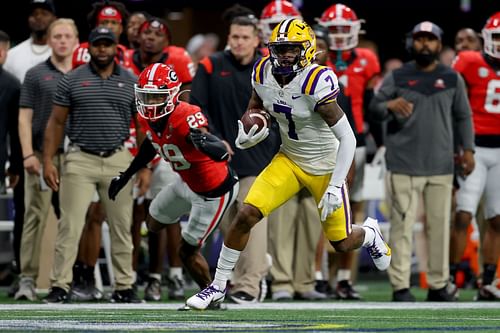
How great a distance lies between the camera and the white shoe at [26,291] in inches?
412

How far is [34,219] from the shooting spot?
10.9 meters

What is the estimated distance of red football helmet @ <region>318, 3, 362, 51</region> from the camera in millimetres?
11867

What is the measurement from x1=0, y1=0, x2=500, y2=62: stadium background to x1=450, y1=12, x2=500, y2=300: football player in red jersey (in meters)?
4.21

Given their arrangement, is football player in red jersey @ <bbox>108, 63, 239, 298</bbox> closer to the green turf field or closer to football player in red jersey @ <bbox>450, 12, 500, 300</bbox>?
the green turf field

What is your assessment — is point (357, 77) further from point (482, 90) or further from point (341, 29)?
point (482, 90)

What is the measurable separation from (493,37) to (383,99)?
104 cm

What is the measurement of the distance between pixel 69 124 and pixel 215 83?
118cm

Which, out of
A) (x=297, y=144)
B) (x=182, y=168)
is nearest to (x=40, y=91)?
(x=182, y=168)

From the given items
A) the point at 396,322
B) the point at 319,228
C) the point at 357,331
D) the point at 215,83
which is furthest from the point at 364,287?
the point at 357,331

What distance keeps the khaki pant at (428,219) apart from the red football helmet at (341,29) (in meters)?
1.32

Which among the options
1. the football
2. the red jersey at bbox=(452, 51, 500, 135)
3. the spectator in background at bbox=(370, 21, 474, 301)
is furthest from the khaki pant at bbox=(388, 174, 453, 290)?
the football

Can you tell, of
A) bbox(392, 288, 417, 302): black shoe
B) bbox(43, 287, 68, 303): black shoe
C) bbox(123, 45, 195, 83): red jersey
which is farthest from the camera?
bbox(123, 45, 195, 83): red jersey

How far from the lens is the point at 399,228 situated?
1112 cm

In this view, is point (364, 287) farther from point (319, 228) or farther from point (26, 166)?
point (26, 166)
